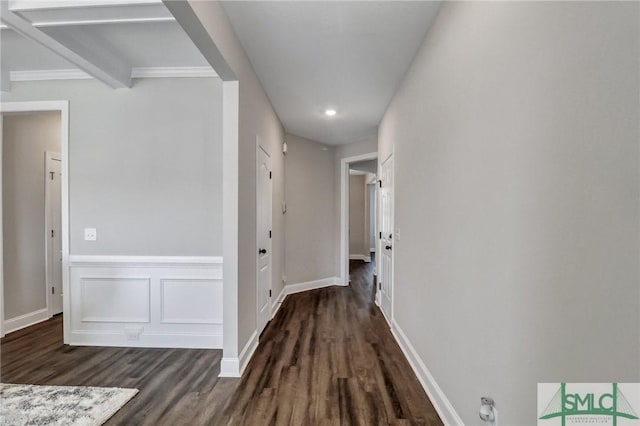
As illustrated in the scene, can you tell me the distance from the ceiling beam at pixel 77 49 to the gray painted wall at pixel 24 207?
47.5 inches

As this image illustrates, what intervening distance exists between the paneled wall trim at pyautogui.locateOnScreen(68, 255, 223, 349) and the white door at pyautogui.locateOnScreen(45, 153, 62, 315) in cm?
124

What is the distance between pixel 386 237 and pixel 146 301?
276 cm

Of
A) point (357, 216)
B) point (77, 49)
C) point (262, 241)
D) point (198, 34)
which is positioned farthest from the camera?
point (357, 216)

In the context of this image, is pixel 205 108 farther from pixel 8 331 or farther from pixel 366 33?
pixel 8 331

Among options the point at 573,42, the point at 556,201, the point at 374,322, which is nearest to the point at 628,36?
the point at 573,42

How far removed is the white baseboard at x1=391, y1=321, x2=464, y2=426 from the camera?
1.67 meters

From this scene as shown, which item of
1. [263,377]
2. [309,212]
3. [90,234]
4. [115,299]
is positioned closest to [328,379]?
[263,377]

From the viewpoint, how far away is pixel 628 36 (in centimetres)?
70

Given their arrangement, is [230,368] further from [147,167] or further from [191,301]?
[147,167]

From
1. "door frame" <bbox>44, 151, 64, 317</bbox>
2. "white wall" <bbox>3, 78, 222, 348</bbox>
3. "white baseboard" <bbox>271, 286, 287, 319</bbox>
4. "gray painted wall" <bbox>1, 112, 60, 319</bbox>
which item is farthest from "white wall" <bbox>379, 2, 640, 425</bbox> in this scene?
"door frame" <bbox>44, 151, 64, 317</bbox>

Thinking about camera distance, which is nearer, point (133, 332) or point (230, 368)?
point (230, 368)

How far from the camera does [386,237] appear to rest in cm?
371

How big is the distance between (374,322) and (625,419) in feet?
9.29

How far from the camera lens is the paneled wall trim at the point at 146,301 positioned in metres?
2.82
